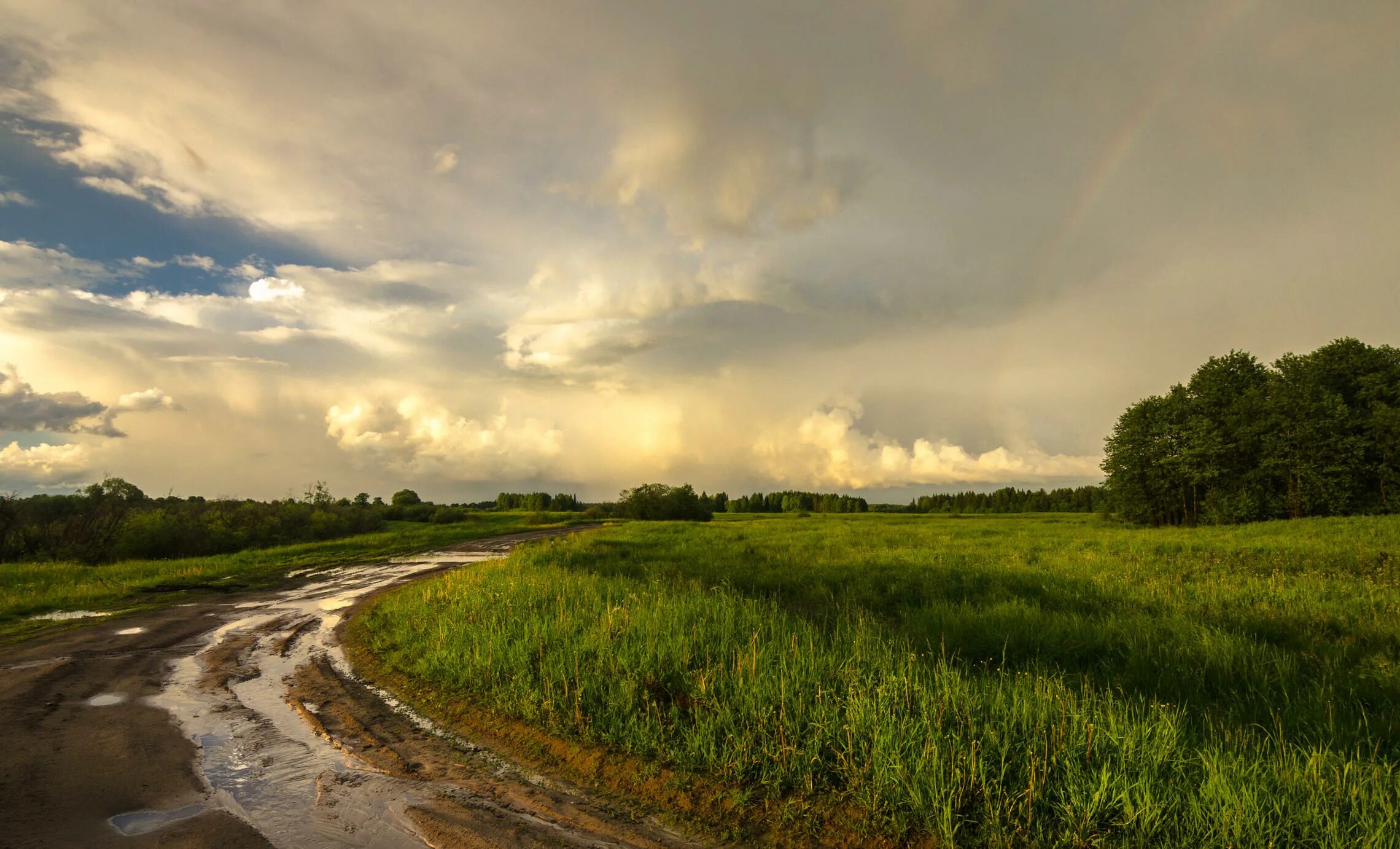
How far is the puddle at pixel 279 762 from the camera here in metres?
5.12

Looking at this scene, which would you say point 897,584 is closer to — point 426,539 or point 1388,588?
point 1388,588

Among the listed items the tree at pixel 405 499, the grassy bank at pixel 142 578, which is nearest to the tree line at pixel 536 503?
the tree at pixel 405 499

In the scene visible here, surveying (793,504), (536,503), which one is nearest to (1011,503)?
(793,504)

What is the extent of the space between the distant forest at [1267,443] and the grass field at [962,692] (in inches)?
1337

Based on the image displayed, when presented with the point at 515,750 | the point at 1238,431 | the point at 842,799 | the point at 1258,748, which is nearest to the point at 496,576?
the point at 515,750

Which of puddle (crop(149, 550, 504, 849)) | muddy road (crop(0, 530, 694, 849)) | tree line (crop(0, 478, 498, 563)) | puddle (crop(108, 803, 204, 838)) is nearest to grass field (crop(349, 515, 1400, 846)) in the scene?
muddy road (crop(0, 530, 694, 849))

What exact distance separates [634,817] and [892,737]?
8.25 ft

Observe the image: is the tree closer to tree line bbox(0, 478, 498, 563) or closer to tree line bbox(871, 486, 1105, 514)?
tree line bbox(0, 478, 498, 563)

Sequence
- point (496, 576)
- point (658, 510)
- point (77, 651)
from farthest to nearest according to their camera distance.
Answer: point (658, 510)
point (496, 576)
point (77, 651)

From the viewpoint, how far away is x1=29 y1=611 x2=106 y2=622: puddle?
49.0ft

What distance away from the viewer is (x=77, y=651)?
447 inches

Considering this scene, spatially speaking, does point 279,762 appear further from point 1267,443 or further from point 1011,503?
point 1011,503

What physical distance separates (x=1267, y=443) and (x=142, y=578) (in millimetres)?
68326

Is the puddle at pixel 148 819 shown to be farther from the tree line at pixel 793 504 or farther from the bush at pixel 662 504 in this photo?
the tree line at pixel 793 504
